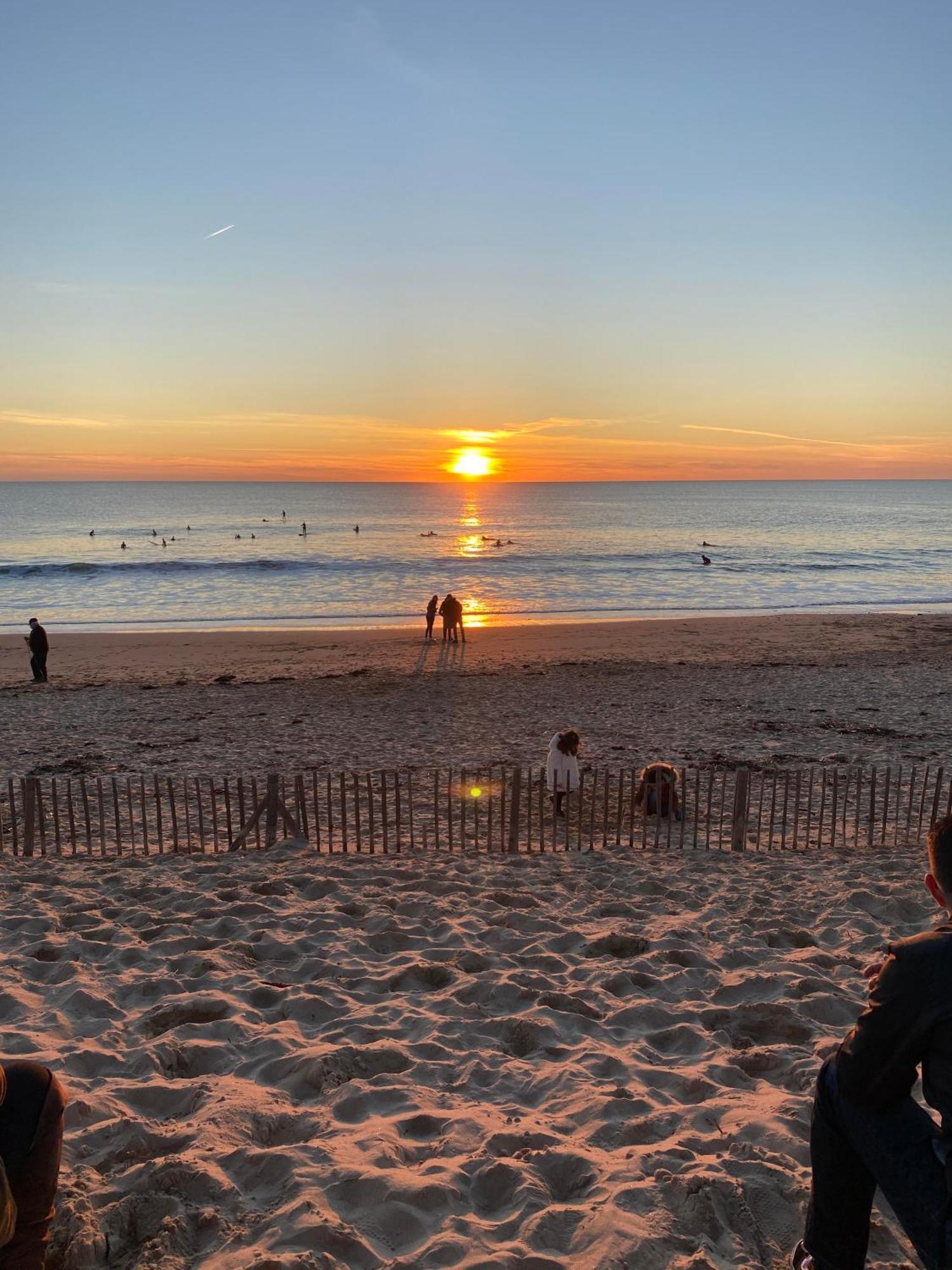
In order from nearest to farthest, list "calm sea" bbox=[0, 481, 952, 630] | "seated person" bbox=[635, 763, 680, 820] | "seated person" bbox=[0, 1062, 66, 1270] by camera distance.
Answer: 1. "seated person" bbox=[0, 1062, 66, 1270]
2. "seated person" bbox=[635, 763, 680, 820]
3. "calm sea" bbox=[0, 481, 952, 630]

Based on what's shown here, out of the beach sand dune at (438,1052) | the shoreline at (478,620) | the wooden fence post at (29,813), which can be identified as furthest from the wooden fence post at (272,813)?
the shoreline at (478,620)

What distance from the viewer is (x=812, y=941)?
277 inches

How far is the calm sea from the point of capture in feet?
143

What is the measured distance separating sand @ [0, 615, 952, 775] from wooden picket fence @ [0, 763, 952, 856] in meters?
2.36

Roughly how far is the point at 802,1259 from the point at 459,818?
26.2ft

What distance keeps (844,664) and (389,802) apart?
1655 centimetres

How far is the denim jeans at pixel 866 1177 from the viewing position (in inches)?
105

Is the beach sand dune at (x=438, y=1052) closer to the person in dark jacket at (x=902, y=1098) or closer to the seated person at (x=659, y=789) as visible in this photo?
the person in dark jacket at (x=902, y=1098)

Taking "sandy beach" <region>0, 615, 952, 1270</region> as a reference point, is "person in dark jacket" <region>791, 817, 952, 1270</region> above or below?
above

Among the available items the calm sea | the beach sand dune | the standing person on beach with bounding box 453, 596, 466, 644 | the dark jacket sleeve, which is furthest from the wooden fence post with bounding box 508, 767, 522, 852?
the calm sea

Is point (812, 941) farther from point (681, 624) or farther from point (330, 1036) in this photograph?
point (681, 624)

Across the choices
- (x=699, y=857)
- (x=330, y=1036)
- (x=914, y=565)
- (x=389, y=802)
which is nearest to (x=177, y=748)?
(x=389, y=802)

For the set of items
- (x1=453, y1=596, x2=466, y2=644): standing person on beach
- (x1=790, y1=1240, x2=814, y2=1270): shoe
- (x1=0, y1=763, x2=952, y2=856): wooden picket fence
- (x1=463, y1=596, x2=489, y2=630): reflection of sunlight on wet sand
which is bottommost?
(x1=0, y1=763, x2=952, y2=856): wooden picket fence

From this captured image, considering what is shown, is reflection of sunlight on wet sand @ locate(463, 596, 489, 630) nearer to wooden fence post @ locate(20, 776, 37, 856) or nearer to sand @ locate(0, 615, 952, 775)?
sand @ locate(0, 615, 952, 775)
